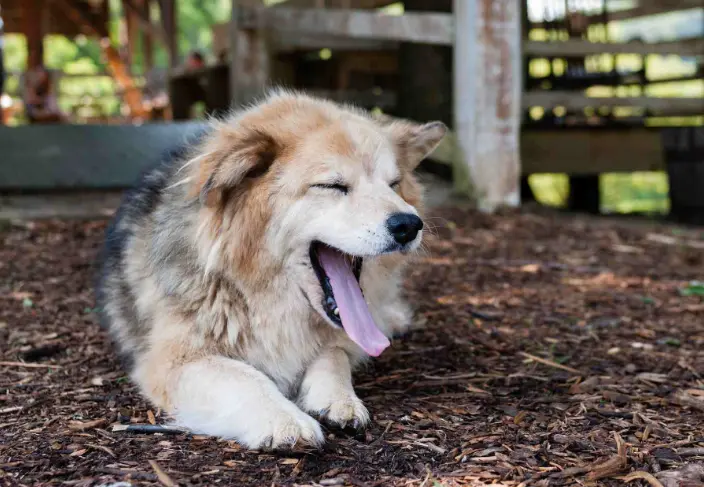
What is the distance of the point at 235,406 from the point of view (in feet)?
8.52

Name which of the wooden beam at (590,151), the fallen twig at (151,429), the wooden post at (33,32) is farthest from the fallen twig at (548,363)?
the wooden post at (33,32)

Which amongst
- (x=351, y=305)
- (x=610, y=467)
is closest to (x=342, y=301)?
(x=351, y=305)

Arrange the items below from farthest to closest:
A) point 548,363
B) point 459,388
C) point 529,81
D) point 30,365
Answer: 1. point 529,81
2. point 548,363
3. point 30,365
4. point 459,388

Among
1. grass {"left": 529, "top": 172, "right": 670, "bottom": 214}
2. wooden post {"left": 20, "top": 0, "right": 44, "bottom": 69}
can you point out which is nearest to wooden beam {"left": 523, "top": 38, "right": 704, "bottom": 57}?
grass {"left": 529, "top": 172, "right": 670, "bottom": 214}

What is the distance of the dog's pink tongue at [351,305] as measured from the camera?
9.47ft

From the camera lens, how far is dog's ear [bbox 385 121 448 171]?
11.1 ft

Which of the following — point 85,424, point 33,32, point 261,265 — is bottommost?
point 85,424

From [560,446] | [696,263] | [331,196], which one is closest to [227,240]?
[331,196]

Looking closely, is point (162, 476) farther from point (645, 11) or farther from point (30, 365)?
point (645, 11)

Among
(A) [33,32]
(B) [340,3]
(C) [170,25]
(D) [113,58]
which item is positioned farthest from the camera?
(D) [113,58]

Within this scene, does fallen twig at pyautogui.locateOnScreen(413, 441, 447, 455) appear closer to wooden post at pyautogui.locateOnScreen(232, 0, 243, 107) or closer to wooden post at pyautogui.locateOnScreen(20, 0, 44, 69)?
wooden post at pyautogui.locateOnScreen(232, 0, 243, 107)

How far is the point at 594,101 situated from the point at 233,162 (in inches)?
248

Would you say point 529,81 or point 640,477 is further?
point 529,81

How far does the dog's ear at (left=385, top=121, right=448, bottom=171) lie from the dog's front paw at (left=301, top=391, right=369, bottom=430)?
112cm
